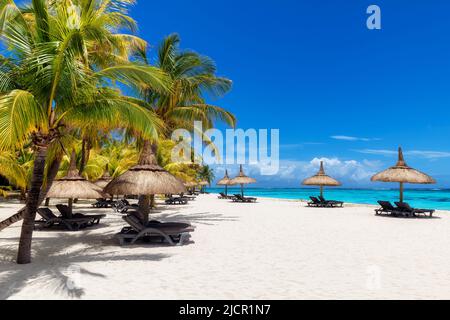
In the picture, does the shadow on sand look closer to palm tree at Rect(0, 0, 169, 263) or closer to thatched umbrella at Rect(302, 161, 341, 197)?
palm tree at Rect(0, 0, 169, 263)

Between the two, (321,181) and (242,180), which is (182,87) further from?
(242,180)

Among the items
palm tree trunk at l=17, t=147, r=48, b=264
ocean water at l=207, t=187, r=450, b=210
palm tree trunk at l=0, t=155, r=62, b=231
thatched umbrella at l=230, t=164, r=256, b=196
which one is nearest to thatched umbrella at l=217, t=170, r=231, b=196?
thatched umbrella at l=230, t=164, r=256, b=196

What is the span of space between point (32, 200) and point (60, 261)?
1.38 metres

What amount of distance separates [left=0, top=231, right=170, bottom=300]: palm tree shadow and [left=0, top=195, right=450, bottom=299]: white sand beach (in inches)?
0.6

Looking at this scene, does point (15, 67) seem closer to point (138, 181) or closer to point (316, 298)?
point (138, 181)

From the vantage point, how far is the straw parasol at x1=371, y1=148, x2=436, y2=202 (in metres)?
17.0

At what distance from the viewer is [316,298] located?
466cm

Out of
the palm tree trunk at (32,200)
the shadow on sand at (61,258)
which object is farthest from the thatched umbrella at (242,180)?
the palm tree trunk at (32,200)

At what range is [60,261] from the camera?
265 inches

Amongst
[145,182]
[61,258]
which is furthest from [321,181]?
[61,258]

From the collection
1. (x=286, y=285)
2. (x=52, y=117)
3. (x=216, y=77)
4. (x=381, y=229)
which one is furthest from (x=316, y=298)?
(x=216, y=77)

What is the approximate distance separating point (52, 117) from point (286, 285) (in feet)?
15.4

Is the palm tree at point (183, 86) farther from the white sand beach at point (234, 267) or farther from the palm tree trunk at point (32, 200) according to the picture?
the palm tree trunk at point (32, 200)

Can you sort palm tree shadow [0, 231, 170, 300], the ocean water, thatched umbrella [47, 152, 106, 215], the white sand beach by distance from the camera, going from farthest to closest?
the ocean water
thatched umbrella [47, 152, 106, 215]
palm tree shadow [0, 231, 170, 300]
the white sand beach
